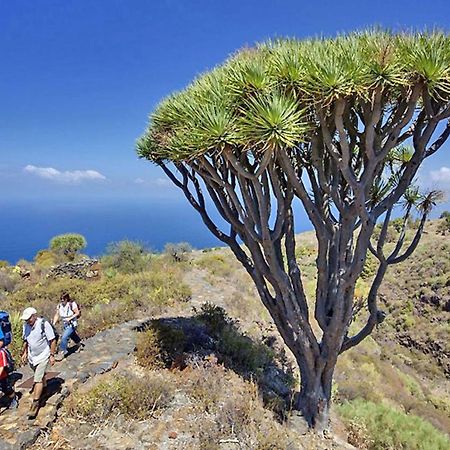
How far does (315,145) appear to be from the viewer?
6.10 metres

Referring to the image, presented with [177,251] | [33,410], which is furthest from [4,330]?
[177,251]

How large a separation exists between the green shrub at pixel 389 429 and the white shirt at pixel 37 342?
5413 mm

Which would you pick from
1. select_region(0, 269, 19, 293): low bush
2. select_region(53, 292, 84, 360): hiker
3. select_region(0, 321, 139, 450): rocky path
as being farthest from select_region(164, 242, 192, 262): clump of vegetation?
select_region(53, 292, 84, 360): hiker

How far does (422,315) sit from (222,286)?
10.1m

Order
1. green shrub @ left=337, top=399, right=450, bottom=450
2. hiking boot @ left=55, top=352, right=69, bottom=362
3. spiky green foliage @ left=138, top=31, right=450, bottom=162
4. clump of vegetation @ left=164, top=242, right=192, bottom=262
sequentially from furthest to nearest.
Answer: clump of vegetation @ left=164, top=242, right=192, bottom=262 → hiking boot @ left=55, top=352, right=69, bottom=362 → green shrub @ left=337, top=399, right=450, bottom=450 → spiky green foliage @ left=138, top=31, right=450, bottom=162

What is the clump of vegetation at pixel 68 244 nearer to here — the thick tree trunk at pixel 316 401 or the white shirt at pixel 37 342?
the white shirt at pixel 37 342

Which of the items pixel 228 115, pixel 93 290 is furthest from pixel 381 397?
pixel 93 290

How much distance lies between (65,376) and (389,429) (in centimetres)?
606

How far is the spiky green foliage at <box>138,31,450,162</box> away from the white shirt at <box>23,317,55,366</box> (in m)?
3.18

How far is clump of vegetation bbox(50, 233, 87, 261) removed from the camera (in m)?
23.1

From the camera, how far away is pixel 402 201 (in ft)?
25.4

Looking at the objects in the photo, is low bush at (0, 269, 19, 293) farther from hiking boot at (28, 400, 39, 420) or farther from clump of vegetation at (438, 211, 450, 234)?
clump of vegetation at (438, 211, 450, 234)

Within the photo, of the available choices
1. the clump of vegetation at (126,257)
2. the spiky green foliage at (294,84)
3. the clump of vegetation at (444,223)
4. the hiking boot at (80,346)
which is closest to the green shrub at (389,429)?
the hiking boot at (80,346)

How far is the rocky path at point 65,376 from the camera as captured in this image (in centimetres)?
488
